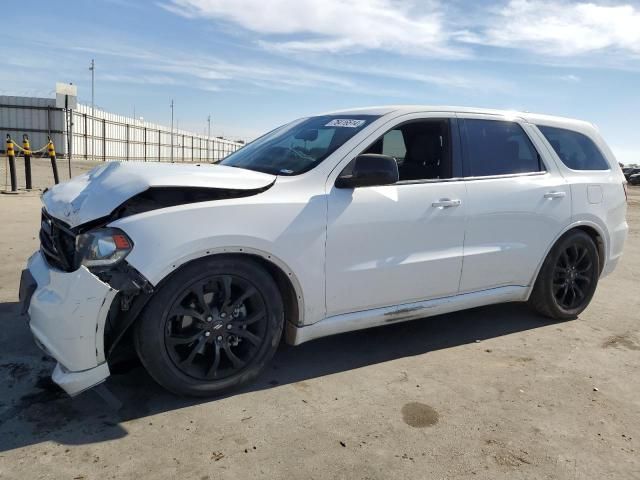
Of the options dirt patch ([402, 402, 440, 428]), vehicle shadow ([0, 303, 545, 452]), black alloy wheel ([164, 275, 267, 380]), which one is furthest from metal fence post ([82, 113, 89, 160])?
dirt patch ([402, 402, 440, 428])

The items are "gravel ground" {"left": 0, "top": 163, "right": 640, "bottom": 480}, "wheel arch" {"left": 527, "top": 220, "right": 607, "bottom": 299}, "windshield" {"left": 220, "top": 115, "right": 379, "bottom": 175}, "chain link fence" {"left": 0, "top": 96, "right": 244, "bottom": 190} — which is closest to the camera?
"gravel ground" {"left": 0, "top": 163, "right": 640, "bottom": 480}

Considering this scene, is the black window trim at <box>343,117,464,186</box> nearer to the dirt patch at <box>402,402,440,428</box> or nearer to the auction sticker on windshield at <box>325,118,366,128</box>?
the auction sticker on windshield at <box>325,118,366,128</box>

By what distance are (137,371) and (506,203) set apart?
9.46ft

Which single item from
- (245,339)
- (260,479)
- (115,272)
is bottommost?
(260,479)

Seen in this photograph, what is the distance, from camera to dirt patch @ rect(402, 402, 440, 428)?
2928 millimetres

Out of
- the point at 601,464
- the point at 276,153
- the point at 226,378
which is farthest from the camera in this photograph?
the point at 276,153

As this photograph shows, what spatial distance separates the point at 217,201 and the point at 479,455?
1.89 m

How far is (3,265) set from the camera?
19.0ft

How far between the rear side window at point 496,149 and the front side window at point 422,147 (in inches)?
6.6

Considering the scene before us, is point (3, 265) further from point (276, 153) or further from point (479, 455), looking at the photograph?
point (479, 455)

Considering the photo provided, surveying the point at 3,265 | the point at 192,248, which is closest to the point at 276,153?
the point at 192,248

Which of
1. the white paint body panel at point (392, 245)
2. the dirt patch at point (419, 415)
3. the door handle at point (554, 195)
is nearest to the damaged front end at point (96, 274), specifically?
the white paint body panel at point (392, 245)

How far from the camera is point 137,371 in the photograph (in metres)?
3.37

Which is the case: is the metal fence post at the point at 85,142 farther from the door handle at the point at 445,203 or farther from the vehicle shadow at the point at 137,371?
the door handle at the point at 445,203
